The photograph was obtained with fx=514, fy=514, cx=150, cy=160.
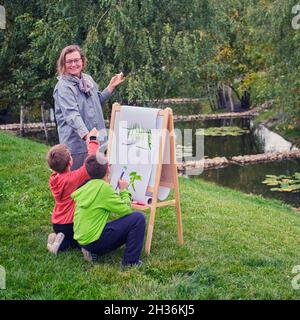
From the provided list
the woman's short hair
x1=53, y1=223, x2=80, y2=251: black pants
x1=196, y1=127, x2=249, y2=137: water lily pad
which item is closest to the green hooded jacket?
x1=53, y1=223, x2=80, y2=251: black pants

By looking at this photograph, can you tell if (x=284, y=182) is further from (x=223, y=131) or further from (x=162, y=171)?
(x=223, y=131)

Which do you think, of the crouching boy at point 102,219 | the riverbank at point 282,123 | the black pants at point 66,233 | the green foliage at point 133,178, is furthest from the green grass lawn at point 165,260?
the riverbank at point 282,123

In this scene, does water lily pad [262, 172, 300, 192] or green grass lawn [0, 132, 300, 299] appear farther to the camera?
water lily pad [262, 172, 300, 192]

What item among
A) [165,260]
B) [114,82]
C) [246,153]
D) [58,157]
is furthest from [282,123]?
[58,157]

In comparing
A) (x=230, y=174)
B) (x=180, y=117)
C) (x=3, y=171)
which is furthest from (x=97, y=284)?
(x=180, y=117)

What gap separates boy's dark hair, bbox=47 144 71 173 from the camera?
5402 mm

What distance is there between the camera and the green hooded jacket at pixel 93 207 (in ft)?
17.0

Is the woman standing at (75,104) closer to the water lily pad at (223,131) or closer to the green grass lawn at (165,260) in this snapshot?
the green grass lawn at (165,260)

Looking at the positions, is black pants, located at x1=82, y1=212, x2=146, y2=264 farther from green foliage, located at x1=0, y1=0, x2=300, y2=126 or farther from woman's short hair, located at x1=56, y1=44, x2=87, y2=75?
green foliage, located at x1=0, y1=0, x2=300, y2=126

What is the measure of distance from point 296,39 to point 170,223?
14.0 meters

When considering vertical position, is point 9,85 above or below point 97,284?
above

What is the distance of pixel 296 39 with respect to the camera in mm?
19078

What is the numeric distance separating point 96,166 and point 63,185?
541mm
